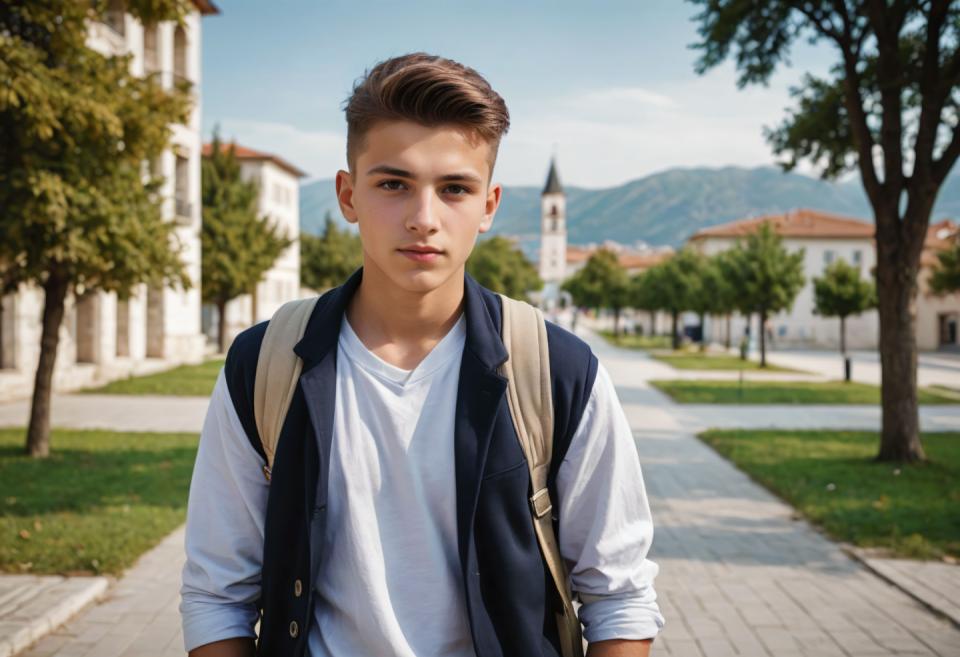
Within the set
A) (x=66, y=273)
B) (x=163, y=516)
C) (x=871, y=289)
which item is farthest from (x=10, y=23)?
(x=871, y=289)

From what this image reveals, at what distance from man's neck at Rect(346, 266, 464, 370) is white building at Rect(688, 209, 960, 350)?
62765 mm

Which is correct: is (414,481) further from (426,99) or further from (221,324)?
(221,324)

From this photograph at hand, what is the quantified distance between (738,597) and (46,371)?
28.4 ft

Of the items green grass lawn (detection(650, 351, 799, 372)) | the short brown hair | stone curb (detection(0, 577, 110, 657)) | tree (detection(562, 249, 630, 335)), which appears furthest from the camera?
tree (detection(562, 249, 630, 335))

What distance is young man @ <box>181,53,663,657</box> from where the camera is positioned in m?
1.92

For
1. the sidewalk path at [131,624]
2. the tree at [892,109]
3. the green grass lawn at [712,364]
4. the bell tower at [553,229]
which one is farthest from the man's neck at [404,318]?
the bell tower at [553,229]

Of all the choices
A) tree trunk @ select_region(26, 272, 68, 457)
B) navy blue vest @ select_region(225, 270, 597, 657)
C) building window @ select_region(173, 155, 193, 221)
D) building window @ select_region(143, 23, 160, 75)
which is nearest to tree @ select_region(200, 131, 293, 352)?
building window @ select_region(173, 155, 193, 221)

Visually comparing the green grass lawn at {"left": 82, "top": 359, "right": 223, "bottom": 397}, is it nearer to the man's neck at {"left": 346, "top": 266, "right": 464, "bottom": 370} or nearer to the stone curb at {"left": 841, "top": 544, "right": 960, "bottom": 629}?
the stone curb at {"left": 841, "top": 544, "right": 960, "bottom": 629}

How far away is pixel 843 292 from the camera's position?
145ft

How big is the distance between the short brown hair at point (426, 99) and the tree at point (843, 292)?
4551cm

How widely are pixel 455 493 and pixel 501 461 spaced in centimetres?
12

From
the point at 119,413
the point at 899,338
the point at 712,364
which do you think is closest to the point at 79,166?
the point at 119,413

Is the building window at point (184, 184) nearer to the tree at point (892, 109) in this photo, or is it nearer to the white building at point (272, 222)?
the white building at point (272, 222)

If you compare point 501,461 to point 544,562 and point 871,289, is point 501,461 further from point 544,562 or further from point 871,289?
point 871,289
